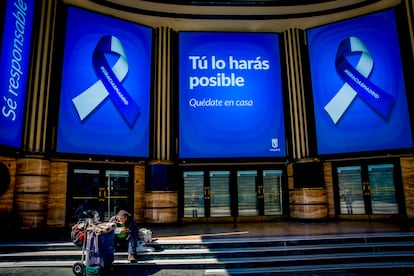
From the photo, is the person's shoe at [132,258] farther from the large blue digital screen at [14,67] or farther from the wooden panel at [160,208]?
the large blue digital screen at [14,67]

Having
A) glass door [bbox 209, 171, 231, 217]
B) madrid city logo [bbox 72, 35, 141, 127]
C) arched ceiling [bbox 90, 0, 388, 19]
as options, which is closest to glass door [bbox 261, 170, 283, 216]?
glass door [bbox 209, 171, 231, 217]

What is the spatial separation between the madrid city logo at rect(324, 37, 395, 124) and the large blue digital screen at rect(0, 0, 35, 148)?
9478 millimetres

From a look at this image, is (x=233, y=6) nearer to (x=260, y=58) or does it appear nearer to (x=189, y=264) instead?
(x=260, y=58)

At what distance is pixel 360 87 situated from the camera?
32.9ft

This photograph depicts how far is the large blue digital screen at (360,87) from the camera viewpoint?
31.6ft

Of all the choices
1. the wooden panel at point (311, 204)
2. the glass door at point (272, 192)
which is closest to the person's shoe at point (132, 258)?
the glass door at point (272, 192)

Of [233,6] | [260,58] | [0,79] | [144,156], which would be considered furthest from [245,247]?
[233,6]

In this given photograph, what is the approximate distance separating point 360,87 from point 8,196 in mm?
10909

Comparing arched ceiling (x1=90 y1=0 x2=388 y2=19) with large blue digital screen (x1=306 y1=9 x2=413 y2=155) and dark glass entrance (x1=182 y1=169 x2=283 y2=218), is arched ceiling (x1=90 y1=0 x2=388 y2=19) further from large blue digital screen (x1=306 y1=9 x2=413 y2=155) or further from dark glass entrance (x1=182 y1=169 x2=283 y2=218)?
dark glass entrance (x1=182 y1=169 x2=283 y2=218)

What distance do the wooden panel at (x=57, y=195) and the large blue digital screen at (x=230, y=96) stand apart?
12.3 feet

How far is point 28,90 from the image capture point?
822cm

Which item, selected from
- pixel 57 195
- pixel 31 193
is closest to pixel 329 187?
pixel 57 195

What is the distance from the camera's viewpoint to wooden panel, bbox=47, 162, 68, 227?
8.55 m

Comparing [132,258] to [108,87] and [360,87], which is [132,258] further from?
[360,87]
